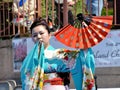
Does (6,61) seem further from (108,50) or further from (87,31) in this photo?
(87,31)

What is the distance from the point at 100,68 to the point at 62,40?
322 centimetres

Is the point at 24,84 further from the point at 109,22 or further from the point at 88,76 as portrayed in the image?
the point at 109,22

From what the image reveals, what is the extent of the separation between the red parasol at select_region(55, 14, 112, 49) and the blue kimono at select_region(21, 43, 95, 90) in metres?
0.09

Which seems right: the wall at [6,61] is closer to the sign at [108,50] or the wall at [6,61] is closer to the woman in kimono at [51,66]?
the sign at [108,50]

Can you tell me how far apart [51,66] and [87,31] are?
48 cm

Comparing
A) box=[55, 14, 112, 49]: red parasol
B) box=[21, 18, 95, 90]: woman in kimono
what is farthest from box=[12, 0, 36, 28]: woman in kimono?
box=[55, 14, 112, 49]: red parasol

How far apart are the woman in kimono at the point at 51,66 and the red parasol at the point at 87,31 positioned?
95 millimetres

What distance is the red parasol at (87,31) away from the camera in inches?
187

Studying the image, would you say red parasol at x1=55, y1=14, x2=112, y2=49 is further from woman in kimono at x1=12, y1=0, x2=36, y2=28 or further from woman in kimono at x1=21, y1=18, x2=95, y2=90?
woman in kimono at x1=12, y1=0, x2=36, y2=28

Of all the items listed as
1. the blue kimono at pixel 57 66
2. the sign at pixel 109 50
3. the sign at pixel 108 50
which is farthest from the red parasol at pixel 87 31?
the sign at pixel 109 50

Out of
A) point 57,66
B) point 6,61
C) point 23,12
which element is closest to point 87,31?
point 57,66

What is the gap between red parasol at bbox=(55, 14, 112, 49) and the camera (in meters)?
4.74

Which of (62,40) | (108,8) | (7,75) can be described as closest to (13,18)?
(7,75)

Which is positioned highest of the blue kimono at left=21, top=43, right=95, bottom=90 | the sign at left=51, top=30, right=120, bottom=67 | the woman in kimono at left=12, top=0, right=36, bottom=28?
the woman in kimono at left=12, top=0, right=36, bottom=28
